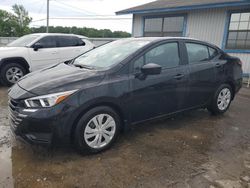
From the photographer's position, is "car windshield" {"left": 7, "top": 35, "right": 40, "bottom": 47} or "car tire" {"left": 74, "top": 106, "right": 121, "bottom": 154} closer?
"car tire" {"left": 74, "top": 106, "right": 121, "bottom": 154}

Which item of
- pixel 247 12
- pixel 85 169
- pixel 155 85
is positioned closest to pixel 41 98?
pixel 85 169

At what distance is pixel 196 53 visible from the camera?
399cm

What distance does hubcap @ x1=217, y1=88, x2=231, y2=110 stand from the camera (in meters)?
4.45

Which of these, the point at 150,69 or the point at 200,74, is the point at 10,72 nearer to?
the point at 150,69

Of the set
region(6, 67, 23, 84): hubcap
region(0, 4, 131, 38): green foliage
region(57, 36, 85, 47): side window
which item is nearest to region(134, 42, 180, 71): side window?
region(6, 67, 23, 84): hubcap

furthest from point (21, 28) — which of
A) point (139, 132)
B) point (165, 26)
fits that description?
point (139, 132)

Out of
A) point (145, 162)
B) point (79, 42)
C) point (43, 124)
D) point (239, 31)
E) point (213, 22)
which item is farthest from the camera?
point (213, 22)

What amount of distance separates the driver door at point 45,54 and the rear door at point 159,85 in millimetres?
4645

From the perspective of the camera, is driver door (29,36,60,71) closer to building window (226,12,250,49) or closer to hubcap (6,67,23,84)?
hubcap (6,67,23,84)

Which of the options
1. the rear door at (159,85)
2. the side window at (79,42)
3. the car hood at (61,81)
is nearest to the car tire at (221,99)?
the rear door at (159,85)

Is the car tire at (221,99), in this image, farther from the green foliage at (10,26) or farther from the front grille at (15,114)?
the green foliage at (10,26)

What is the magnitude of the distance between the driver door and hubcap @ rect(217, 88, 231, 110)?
517 cm

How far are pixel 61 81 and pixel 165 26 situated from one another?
377 inches

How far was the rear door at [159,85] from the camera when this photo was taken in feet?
10.3
